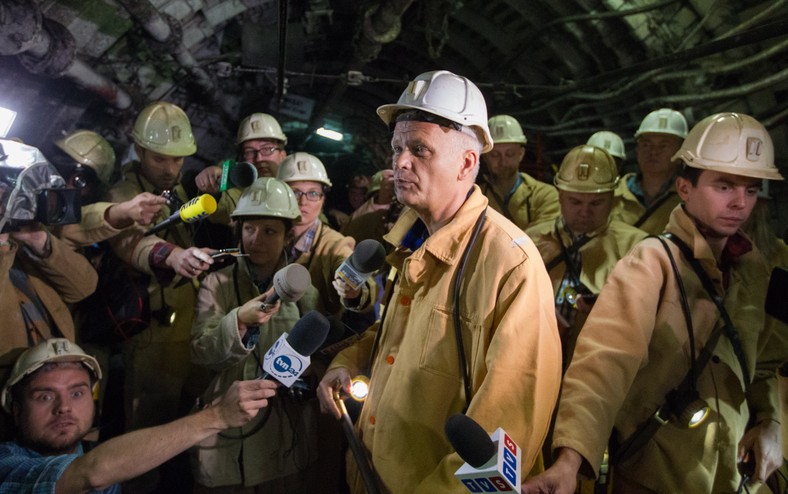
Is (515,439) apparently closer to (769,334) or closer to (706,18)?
(769,334)

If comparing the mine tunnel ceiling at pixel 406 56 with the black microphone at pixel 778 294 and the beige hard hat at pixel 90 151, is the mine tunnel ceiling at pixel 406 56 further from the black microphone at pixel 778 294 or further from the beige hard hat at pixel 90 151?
the black microphone at pixel 778 294

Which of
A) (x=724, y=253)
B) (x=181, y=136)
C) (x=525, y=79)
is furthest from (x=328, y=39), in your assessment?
(x=724, y=253)

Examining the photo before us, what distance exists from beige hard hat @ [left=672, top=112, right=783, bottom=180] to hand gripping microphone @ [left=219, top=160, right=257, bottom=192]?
3082 mm

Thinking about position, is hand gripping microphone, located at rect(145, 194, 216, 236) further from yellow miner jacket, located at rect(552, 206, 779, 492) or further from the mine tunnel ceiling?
the mine tunnel ceiling

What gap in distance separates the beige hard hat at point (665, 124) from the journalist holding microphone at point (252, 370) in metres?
3.82

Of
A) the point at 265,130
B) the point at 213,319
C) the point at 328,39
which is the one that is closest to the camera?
the point at 213,319

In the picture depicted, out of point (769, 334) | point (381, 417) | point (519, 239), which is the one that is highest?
point (519, 239)

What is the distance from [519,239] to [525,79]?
8.43 m

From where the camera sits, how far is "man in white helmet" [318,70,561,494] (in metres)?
1.67

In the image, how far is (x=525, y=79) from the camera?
9.48 m

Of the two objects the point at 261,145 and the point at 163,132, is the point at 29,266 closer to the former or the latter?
the point at 163,132

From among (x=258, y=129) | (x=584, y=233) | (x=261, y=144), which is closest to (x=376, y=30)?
(x=258, y=129)

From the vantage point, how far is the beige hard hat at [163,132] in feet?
14.6

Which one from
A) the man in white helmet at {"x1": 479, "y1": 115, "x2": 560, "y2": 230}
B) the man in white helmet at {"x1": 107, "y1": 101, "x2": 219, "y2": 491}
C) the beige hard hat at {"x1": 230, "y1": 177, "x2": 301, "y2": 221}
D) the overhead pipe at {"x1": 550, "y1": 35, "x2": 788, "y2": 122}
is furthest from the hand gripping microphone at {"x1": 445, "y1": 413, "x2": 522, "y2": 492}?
the overhead pipe at {"x1": 550, "y1": 35, "x2": 788, "y2": 122}
